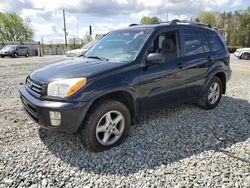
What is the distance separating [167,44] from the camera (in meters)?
4.61

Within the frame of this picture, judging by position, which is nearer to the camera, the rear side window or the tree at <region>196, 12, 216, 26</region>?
the rear side window

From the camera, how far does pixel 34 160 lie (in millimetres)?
3490

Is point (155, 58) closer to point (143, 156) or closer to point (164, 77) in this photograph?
point (164, 77)

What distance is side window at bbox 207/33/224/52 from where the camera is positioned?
18.4 ft

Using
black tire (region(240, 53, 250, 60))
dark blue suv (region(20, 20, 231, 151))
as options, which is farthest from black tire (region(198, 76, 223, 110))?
black tire (region(240, 53, 250, 60))

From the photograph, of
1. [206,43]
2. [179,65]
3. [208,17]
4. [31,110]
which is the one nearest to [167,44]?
[179,65]

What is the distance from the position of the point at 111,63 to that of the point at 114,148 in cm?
125

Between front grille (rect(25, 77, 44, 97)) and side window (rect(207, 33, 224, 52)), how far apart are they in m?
3.64

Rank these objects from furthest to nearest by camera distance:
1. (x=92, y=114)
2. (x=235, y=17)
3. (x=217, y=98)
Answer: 1. (x=235, y=17)
2. (x=217, y=98)
3. (x=92, y=114)

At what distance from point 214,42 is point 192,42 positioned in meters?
0.88

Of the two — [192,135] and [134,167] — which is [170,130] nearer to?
[192,135]

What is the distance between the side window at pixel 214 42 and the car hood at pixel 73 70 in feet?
8.51

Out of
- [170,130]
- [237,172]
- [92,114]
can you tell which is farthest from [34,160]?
[237,172]

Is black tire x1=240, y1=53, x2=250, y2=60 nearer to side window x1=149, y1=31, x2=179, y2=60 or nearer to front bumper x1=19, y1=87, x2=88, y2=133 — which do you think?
side window x1=149, y1=31, x2=179, y2=60
